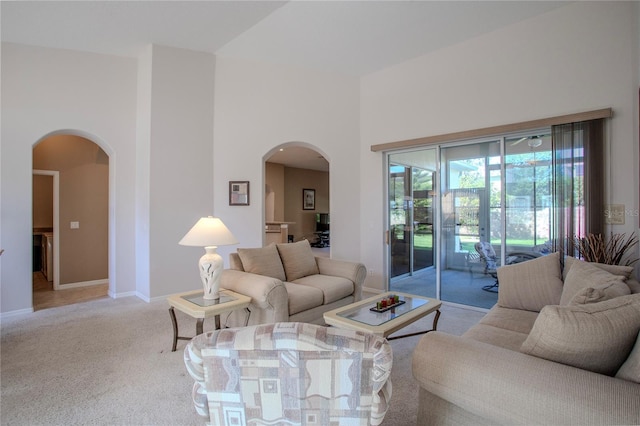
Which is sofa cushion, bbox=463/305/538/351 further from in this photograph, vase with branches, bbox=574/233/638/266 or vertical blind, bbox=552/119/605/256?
vertical blind, bbox=552/119/605/256

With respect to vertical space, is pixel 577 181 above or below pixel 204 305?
above

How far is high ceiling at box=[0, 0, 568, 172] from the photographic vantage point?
3.64m

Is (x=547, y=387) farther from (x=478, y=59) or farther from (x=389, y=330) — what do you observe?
(x=478, y=59)

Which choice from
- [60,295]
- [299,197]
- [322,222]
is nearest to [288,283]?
[60,295]

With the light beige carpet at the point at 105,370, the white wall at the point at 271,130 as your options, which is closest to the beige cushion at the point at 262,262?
the light beige carpet at the point at 105,370

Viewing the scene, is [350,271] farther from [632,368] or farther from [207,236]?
[632,368]

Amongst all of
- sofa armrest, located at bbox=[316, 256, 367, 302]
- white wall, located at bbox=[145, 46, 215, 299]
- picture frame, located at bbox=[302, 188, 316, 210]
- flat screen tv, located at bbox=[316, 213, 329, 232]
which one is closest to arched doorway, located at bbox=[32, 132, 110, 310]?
white wall, located at bbox=[145, 46, 215, 299]

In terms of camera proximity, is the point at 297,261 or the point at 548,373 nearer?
the point at 548,373

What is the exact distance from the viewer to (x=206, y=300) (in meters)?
2.91

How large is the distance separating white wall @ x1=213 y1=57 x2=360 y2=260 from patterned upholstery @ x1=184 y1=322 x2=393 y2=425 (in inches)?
158

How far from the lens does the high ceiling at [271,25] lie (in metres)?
3.64

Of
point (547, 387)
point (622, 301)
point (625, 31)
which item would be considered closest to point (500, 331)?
point (622, 301)

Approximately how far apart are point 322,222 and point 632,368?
10.7m

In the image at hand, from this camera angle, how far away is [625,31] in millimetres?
3283
